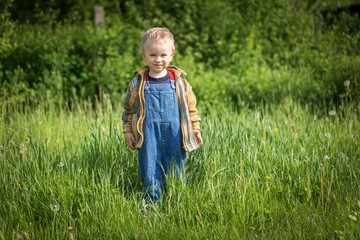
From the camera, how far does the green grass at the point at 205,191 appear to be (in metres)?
3.63

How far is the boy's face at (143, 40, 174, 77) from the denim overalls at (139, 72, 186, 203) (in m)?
0.12

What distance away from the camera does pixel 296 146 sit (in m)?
4.72

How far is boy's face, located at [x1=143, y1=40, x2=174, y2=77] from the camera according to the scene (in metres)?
3.81

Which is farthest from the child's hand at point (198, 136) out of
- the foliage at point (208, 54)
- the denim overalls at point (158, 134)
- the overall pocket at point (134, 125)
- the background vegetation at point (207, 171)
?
the foliage at point (208, 54)

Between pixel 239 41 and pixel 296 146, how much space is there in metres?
5.42

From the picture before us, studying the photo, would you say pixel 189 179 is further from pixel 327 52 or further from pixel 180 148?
pixel 327 52

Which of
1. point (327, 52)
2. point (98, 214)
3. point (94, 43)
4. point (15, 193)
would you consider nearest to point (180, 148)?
point (98, 214)

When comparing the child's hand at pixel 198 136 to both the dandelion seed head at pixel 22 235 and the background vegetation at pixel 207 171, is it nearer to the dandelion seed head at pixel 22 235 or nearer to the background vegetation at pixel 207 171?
the background vegetation at pixel 207 171

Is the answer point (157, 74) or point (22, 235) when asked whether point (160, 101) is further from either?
point (22, 235)

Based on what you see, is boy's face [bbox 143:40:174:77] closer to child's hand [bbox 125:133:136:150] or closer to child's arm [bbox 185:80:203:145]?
child's arm [bbox 185:80:203:145]

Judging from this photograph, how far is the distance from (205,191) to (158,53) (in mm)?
962

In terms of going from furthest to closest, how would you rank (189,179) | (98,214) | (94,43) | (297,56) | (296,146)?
1. (297,56)
2. (94,43)
3. (296,146)
4. (189,179)
5. (98,214)

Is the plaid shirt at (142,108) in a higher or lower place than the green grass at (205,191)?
higher

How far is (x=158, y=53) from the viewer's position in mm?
3818
